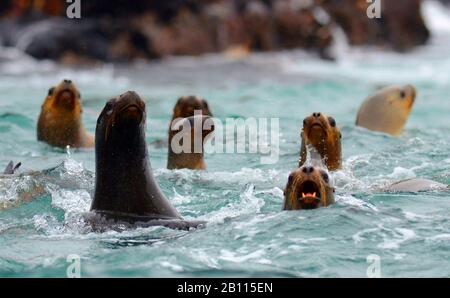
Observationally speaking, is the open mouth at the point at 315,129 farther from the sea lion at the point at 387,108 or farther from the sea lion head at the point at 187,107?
the sea lion at the point at 387,108

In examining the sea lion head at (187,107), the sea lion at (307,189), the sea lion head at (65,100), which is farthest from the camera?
the sea lion head at (65,100)

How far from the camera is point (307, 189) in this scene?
6348 millimetres

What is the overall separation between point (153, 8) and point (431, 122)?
1300 cm

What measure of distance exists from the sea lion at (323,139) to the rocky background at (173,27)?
1529cm

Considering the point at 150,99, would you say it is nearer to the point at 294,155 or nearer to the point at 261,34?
the point at 294,155

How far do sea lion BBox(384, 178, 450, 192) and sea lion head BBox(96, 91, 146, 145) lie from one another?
238 centimetres

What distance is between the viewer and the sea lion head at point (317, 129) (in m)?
7.95

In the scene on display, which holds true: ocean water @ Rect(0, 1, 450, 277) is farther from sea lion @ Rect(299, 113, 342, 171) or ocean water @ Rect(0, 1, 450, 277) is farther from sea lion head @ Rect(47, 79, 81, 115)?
sea lion head @ Rect(47, 79, 81, 115)

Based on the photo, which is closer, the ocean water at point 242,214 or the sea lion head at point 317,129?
the ocean water at point 242,214

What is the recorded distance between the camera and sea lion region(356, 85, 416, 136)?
11.1 metres

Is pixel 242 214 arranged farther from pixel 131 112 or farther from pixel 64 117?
pixel 64 117

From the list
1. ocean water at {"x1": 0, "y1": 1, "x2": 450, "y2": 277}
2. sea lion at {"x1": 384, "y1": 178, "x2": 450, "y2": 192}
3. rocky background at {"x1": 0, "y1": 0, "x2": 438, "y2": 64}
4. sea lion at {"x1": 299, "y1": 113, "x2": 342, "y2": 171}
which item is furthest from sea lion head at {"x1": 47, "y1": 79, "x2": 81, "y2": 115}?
rocky background at {"x1": 0, "y1": 0, "x2": 438, "y2": 64}

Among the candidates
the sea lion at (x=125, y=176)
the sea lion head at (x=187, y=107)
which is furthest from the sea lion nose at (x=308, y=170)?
the sea lion head at (x=187, y=107)

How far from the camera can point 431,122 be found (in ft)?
47.7
